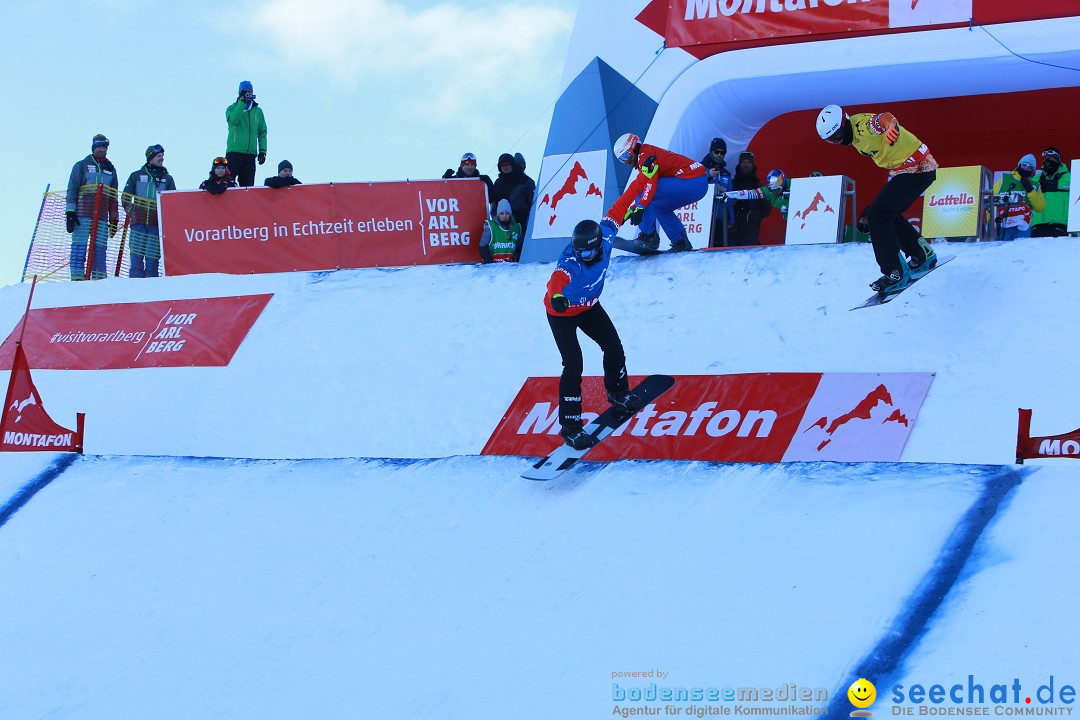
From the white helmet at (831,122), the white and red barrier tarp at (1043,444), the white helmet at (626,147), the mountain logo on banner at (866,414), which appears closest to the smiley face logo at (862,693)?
the white and red barrier tarp at (1043,444)

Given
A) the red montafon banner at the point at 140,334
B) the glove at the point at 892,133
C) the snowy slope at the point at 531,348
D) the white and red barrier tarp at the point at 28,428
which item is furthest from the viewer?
the red montafon banner at the point at 140,334

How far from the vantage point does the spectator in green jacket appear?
35.7ft

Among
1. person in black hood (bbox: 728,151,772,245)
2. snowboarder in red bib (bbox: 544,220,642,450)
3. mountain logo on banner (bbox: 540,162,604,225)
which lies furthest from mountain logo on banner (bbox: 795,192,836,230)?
snowboarder in red bib (bbox: 544,220,642,450)

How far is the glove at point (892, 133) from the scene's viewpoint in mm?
8410

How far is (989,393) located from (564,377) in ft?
9.32

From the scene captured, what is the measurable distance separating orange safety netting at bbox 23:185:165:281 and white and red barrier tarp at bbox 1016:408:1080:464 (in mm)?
9957

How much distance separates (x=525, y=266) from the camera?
11.0m

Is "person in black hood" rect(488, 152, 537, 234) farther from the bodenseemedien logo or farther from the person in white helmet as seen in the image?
the bodenseemedien logo

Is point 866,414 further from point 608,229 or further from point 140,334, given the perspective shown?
point 140,334

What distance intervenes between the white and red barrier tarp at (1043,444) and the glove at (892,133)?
255cm

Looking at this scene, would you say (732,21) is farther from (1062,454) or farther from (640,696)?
(640,696)

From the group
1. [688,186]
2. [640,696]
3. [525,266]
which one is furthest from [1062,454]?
[525,266]

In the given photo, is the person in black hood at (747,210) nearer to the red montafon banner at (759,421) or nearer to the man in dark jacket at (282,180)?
the red montafon banner at (759,421)

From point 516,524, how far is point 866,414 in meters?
2.53
